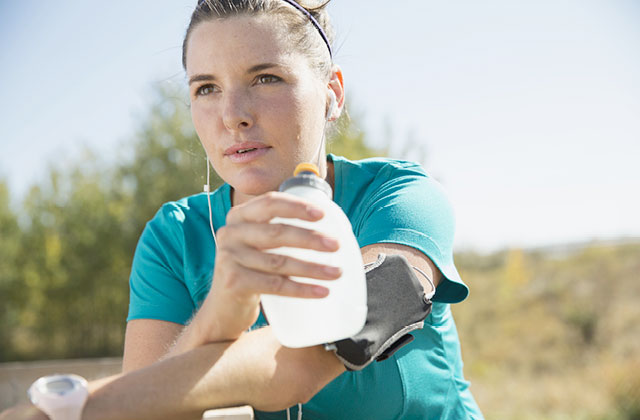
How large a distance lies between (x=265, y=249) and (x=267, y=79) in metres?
0.73

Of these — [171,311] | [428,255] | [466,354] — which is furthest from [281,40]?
[466,354]

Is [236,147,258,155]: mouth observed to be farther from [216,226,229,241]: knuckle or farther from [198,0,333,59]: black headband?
[216,226,229,241]: knuckle

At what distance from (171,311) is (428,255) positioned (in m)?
0.80

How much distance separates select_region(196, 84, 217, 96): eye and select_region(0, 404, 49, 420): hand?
94 cm

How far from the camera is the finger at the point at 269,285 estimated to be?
0.93 meters

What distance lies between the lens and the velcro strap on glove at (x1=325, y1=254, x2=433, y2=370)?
1084mm

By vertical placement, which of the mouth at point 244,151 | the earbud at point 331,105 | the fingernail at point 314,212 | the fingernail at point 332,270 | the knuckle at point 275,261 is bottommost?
the fingernail at point 332,270

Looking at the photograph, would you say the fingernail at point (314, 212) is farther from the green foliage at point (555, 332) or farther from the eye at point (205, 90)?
the green foliage at point (555, 332)

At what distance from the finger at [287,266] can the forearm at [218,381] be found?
253mm

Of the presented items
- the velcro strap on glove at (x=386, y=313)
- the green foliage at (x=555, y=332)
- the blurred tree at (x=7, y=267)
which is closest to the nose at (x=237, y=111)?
the velcro strap on glove at (x=386, y=313)

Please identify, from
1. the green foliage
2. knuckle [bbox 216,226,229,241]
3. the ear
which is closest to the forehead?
the ear

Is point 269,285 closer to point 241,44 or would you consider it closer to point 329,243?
point 329,243

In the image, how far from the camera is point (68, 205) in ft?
34.0

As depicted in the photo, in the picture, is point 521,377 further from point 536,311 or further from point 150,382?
point 150,382
